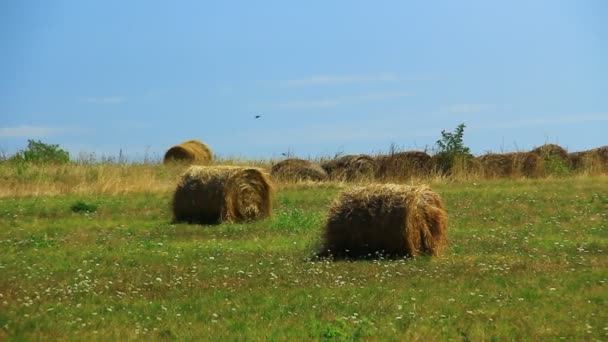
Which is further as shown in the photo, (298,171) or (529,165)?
(529,165)

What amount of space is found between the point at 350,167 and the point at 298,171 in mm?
2361

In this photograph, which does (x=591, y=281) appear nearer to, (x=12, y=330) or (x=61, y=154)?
(x=12, y=330)

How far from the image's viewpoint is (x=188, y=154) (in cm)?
4556

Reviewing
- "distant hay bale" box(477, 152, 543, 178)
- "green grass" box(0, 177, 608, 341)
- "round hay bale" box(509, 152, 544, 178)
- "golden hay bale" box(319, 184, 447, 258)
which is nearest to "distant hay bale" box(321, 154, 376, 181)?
"distant hay bale" box(477, 152, 543, 178)

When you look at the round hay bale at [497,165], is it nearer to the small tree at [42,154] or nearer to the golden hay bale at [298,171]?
the golden hay bale at [298,171]

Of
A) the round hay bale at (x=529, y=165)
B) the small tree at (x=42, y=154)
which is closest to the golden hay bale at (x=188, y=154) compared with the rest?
the small tree at (x=42, y=154)

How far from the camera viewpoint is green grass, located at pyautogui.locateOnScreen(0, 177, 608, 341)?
10.4m

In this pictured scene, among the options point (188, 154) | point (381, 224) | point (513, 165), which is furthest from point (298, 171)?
point (381, 224)

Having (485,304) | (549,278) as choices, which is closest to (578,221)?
(549,278)

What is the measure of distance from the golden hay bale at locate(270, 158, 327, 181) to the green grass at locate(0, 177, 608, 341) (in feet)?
37.0

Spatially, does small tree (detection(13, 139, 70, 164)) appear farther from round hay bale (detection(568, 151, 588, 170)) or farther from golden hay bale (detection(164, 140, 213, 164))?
round hay bale (detection(568, 151, 588, 170))

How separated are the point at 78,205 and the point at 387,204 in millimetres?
12195

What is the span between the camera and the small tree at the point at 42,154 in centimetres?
4331

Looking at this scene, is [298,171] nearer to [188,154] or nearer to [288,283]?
[188,154]
